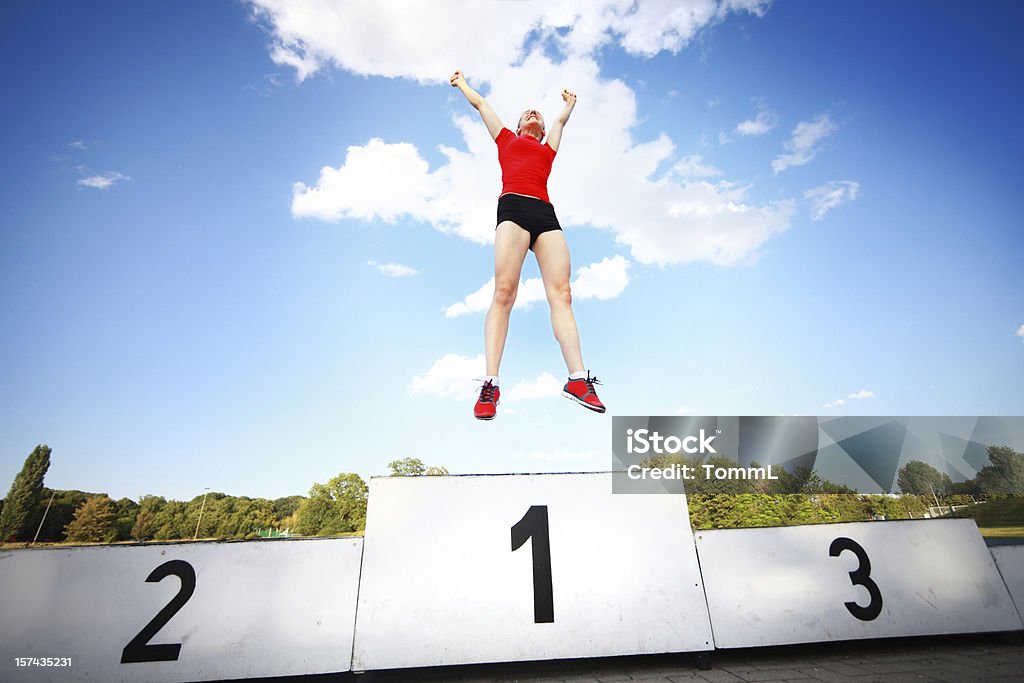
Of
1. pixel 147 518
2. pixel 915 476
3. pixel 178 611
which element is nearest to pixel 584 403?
pixel 178 611

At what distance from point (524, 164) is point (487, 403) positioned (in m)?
1.85

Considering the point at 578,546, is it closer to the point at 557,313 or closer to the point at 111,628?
the point at 557,313

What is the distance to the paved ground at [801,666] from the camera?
248 centimetres

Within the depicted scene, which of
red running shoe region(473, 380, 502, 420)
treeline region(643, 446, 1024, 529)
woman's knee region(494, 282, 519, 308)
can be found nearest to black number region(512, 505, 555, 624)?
red running shoe region(473, 380, 502, 420)

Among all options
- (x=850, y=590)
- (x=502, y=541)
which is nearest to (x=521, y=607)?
(x=502, y=541)

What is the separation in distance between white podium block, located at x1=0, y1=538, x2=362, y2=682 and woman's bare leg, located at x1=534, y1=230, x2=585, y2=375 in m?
1.92

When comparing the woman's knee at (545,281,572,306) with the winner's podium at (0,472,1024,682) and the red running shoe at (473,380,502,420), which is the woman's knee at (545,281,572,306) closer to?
the red running shoe at (473,380,502,420)

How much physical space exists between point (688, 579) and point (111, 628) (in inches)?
136

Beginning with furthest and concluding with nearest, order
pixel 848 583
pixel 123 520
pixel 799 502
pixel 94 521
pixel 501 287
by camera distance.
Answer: pixel 123 520 < pixel 94 521 < pixel 799 502 < pixel 501 287 < pixel 848 583

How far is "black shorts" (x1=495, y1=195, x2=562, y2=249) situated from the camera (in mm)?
3297

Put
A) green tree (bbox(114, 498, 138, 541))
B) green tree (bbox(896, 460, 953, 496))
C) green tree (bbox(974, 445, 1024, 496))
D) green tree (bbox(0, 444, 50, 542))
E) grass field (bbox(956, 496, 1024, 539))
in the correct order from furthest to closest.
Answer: green tree (bbox(114, 498, 138, 541)) → green tree (bbox(0, 444, 50, 542)) → green tree (bbox(974, 445, 1024, 496)) → green tree (bbox(896, 460, 953, 496)) → grass field (bbox(956, 496, 1024, 539))

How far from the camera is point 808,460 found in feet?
63.2

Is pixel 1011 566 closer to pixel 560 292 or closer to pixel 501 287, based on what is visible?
pixel 560 292

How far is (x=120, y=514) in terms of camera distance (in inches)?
2596
